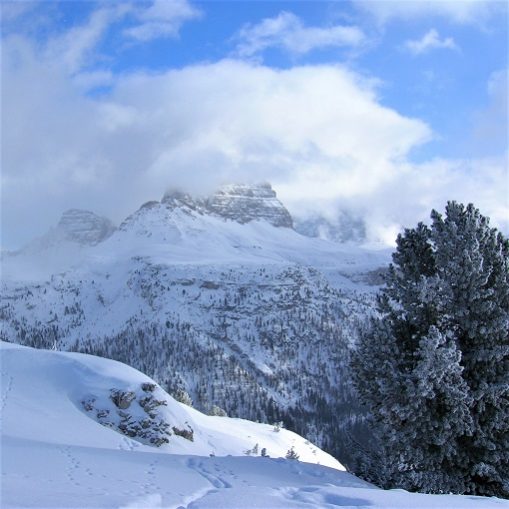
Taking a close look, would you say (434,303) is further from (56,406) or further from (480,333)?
(56,406)

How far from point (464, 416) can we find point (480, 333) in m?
2.92

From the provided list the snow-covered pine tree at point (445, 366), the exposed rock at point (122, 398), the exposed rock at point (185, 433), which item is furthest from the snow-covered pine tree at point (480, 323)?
the exposed rock at point (185, 433)

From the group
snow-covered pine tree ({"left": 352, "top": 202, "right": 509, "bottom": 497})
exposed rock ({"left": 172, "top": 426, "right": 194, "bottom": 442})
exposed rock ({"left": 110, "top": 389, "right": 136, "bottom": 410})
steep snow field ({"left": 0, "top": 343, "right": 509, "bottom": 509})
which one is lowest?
exposed rock ({"left": 172, "top": 426, "right": 194, "bottom": 442})

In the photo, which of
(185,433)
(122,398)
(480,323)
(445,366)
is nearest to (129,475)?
(445,366)

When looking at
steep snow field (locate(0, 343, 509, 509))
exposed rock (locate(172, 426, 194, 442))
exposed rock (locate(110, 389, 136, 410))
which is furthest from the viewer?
exposed rock (locate(172, 426, 194, 442))

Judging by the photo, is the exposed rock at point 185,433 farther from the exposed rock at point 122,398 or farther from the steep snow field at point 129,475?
the exposed rock at point 122,398

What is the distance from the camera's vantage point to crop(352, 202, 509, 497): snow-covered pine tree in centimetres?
1817

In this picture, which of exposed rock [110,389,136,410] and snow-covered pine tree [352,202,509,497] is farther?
exposed rock [110,389,136,410]

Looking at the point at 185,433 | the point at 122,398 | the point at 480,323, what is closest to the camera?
the point at 480,323

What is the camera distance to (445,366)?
17.6 metres

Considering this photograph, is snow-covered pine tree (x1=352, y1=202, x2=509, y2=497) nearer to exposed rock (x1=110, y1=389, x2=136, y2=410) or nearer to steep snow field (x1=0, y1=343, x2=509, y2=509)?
steep snow field (x1=0, y1=343, x2=509, y2=509)

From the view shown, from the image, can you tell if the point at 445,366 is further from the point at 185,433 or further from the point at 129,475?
the point at 185,433

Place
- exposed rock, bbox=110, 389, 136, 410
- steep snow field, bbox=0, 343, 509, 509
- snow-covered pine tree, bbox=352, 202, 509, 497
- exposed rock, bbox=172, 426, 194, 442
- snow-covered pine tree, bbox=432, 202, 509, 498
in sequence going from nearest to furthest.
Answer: steep snow field, bbox=0, 343, 509, 509
snow-covered pine tree, bbox=352, 202, 509, 497
snow-covered pine tree, bbox=432, 202, 509, 498
exposed rock, bbox=110, 389, 136, 410
exposed rock, bbox=172, 426, 194, 442

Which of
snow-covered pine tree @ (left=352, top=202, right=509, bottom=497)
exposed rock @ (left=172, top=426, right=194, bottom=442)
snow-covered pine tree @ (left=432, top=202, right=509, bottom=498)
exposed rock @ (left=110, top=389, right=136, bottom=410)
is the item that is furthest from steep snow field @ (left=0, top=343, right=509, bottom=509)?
snow-covered pine tree @ (left=432, top=202, right=509, bottom=498)
